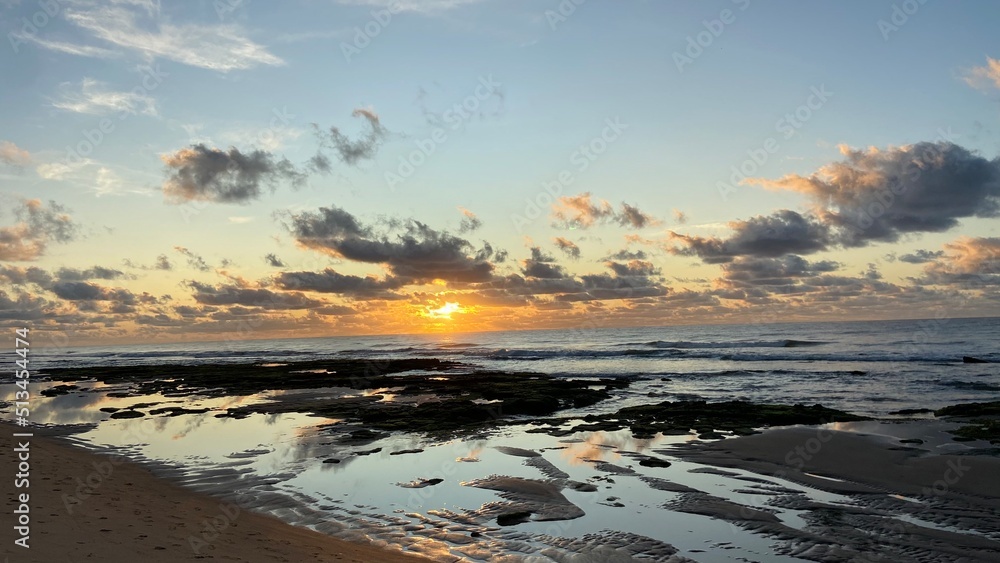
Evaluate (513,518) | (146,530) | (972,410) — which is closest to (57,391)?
(146,530)

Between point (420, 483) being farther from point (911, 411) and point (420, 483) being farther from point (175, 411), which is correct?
point (911, 411)

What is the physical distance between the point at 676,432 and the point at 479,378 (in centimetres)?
2865

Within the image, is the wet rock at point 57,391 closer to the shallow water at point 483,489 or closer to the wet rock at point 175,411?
the wet rock at point 175,411

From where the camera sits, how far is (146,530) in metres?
11.9

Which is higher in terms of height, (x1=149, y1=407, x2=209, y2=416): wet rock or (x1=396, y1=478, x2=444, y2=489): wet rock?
(x1=396, y1=478, x2=444, y2=489): wet rock

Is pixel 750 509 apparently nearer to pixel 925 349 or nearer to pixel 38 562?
pixel 38 562

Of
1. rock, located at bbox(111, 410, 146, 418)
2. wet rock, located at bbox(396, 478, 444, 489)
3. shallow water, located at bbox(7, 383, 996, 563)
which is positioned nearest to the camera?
shallow water, located at bbox(7, 383, 996, 563)

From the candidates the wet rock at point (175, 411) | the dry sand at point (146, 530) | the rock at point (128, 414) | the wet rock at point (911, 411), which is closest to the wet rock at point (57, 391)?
the rock at point (128, 414)

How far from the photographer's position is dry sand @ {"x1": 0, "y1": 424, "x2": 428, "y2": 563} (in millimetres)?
10166

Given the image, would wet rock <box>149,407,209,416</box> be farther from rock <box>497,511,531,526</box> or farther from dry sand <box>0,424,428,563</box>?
rock <box>497,511,531,526</box>

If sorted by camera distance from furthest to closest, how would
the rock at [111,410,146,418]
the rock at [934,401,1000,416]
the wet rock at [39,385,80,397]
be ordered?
the wet rock at [39,385,80,397], the rock at [111,410,146,418], the rock at [934,401,1000,416]

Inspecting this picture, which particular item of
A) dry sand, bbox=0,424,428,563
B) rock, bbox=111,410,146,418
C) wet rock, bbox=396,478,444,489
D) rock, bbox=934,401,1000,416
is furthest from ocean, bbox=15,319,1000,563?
rock, bbox=934,401,1000,416

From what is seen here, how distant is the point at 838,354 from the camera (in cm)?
7625

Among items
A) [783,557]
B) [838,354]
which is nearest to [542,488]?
[783,557]
